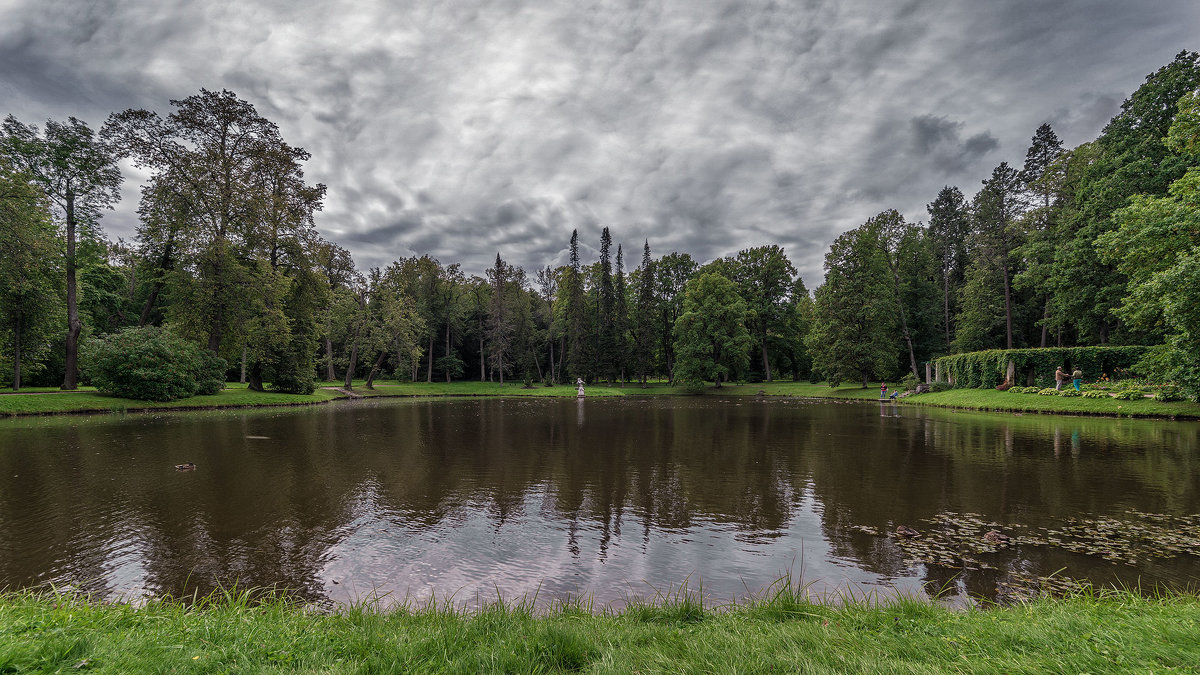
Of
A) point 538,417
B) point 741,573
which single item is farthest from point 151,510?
point 538,417

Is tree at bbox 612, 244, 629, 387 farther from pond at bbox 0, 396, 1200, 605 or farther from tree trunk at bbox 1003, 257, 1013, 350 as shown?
pond at bbox 0, 396, 1200, 605

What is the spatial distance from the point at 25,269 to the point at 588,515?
31.8m

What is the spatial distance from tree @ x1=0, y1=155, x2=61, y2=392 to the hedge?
5565cm

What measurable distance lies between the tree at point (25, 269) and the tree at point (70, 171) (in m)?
0.95

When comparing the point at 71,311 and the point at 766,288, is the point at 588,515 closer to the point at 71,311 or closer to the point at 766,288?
the point at 71,311

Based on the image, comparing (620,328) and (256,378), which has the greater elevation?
(620,328)

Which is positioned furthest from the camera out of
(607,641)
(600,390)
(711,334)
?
(711,334)

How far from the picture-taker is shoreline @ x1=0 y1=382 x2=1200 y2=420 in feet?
70.5

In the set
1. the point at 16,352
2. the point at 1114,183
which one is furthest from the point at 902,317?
the point at 16,352

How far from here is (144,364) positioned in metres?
26.7

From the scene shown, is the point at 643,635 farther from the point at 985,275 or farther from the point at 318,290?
the point at 985,275

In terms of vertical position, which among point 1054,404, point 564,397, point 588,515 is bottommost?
point 564,397

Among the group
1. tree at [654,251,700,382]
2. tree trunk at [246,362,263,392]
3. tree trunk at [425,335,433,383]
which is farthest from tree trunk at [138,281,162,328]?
tree at [654,251,700,382]

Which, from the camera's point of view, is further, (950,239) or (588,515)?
(950,239)
